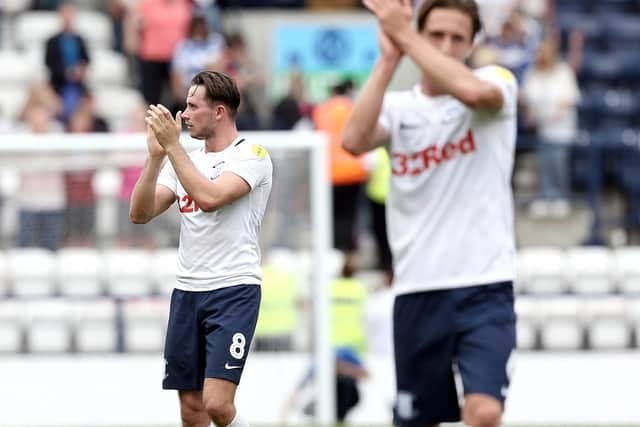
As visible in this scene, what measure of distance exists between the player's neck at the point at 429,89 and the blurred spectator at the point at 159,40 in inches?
389

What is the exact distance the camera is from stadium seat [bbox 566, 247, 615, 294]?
49.9 ft

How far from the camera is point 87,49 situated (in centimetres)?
1559

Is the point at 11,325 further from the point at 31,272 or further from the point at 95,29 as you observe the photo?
the point at 95,29

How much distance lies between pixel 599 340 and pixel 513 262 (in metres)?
9.30

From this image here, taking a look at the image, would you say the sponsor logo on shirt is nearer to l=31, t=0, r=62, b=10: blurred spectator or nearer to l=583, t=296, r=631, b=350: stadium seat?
l=583, t=296, r=631, b=350: stadium seat

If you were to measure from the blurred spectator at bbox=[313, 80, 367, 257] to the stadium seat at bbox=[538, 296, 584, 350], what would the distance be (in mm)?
2225

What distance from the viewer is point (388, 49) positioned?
5402 millimetres

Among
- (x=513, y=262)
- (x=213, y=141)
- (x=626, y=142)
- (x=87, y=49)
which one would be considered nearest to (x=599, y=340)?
(x=626, y=142)

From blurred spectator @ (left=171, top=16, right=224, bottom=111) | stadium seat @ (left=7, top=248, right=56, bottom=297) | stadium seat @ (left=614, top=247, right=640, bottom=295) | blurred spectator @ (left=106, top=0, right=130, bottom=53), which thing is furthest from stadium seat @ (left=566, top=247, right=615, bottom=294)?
stadium seat @ (left=7, top=248, right=56, bottom=297)

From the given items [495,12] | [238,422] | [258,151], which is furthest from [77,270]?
[495,12]

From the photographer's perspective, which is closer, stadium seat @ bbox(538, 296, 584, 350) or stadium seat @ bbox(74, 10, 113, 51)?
stadium seat @ bbox(538, 296, 584, 350)

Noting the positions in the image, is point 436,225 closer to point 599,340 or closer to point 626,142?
point 599,340

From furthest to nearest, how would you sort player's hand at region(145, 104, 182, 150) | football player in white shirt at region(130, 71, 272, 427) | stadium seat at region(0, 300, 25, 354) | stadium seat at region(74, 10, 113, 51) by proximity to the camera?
stadium seat at region(74, 10, 113, 51) → stadium seat at region(0, 300, 25, 354) → football player in white shirt at region(130, 71, 272, 427) → player's hand at region(145, 104, 182, 150)

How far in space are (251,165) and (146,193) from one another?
33 centimetres
